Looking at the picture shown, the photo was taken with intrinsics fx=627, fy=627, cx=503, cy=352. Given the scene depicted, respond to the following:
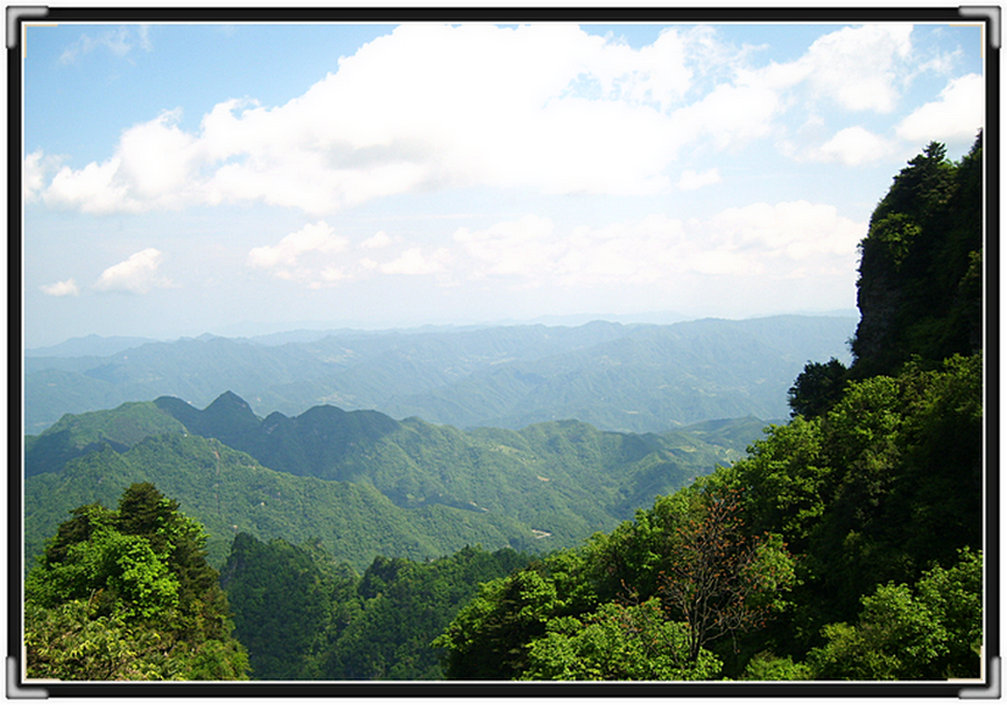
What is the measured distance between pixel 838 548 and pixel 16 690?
453 inches

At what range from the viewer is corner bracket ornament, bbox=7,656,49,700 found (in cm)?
639

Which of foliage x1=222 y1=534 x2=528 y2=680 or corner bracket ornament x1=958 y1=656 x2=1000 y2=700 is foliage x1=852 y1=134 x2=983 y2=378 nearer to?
corner bracket ornament x1=958 y1=656 x2=1000 y2=700

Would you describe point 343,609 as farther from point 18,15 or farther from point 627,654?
point 18,15

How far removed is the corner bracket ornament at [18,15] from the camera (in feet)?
21.2

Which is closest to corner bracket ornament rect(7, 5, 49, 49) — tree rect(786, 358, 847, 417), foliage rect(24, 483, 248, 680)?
foliage rect(24, 483, 248, 680)

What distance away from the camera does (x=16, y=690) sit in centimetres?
643

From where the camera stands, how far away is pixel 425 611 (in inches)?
2537

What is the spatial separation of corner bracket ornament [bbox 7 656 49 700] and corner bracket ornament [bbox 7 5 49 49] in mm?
6540

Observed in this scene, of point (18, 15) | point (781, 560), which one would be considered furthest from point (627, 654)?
point (18, 15)

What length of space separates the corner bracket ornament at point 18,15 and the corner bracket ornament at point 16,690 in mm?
6540

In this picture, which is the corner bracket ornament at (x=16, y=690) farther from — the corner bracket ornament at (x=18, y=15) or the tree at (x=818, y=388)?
the tree at (x=818, y=388)

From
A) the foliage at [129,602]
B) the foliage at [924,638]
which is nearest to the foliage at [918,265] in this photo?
the foliage at [924,638]

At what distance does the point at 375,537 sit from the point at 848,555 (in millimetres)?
125183

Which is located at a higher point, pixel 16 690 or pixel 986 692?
pixel 986 692
